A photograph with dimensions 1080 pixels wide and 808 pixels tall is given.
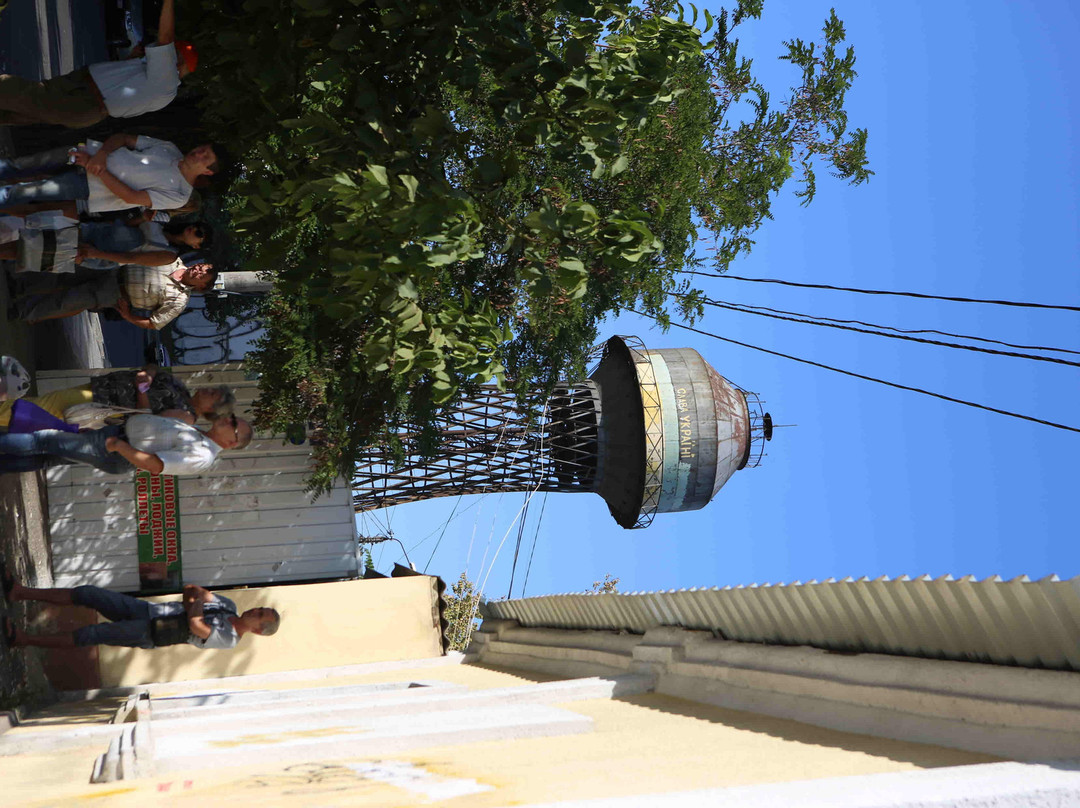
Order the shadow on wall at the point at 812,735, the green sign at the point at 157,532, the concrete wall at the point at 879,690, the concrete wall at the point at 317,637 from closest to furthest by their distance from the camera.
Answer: the concrete wall at the point at 879,690, the shadow on wall at the point at 812,735, the concrete wall at the point at 317,637, the green sign at the point at 157,532

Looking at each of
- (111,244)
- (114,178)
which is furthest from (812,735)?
(111,244)

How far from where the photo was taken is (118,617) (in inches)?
352

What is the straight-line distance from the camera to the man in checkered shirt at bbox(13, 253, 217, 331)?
8500 millimetres

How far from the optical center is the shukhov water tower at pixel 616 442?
47.2 ft

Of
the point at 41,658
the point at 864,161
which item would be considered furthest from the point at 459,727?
the point at 864,161

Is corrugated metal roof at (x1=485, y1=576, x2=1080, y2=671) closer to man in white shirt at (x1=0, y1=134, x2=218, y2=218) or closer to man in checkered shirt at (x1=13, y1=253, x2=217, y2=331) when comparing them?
man in white shirt at (x1=0, y1=134, x2=218, y2=218)

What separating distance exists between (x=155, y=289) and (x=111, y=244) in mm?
769

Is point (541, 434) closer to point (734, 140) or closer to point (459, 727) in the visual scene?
point (734, 140)

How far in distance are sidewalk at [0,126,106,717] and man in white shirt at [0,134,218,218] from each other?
258cm

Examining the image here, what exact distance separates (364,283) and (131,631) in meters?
4.73

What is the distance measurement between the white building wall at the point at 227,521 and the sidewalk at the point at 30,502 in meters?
0.41

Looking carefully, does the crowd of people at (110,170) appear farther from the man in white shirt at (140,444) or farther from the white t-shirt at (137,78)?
the man in white shirt at (140,444)

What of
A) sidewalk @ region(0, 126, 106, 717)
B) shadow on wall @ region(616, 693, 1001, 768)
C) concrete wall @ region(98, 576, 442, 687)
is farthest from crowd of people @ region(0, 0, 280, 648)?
shadow on wall @ region(616, 693, 1001, 768)

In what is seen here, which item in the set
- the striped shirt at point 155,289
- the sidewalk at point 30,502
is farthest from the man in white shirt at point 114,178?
the sidewalk at point 30,502
